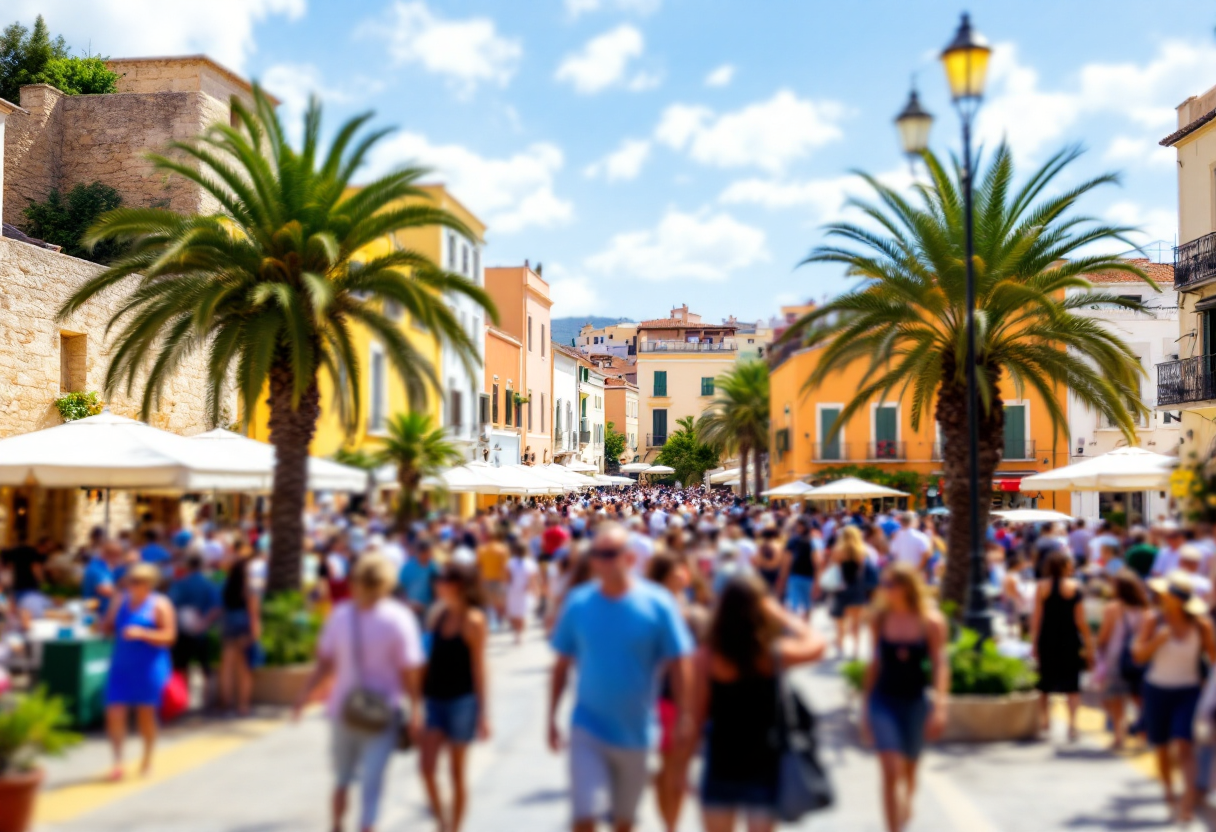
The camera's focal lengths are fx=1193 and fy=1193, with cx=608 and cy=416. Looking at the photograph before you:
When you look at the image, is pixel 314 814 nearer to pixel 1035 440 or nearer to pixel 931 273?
pixel 931 273

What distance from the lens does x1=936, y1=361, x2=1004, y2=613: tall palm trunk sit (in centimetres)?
1547

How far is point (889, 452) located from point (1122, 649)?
35.0m

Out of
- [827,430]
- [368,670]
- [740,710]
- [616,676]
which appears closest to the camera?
[740,710]

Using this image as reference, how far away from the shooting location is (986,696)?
9359 mm

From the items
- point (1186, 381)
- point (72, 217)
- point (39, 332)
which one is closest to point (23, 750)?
point (39, 332)

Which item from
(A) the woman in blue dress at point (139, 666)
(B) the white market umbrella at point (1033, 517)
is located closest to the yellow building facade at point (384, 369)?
(A) the woman in blue dress at point (139, 666)

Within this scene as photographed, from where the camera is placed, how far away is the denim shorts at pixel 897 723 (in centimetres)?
680

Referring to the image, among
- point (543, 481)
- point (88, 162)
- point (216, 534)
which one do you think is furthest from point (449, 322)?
point (88, 162)

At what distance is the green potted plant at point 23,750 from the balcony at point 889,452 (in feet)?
127

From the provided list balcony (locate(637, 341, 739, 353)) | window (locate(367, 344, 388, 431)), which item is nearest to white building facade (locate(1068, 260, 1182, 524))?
window (locate(367, 344, 388, 431))

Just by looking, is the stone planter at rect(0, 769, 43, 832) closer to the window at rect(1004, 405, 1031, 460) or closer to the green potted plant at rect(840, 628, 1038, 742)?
the green potted plant at rect(840, 628, 1038, 742)

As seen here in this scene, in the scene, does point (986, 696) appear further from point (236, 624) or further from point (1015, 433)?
point (1015, 433)

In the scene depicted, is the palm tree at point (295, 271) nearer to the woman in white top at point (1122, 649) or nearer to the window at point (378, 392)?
the window at point (378, 392)

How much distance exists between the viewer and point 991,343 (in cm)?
1803
